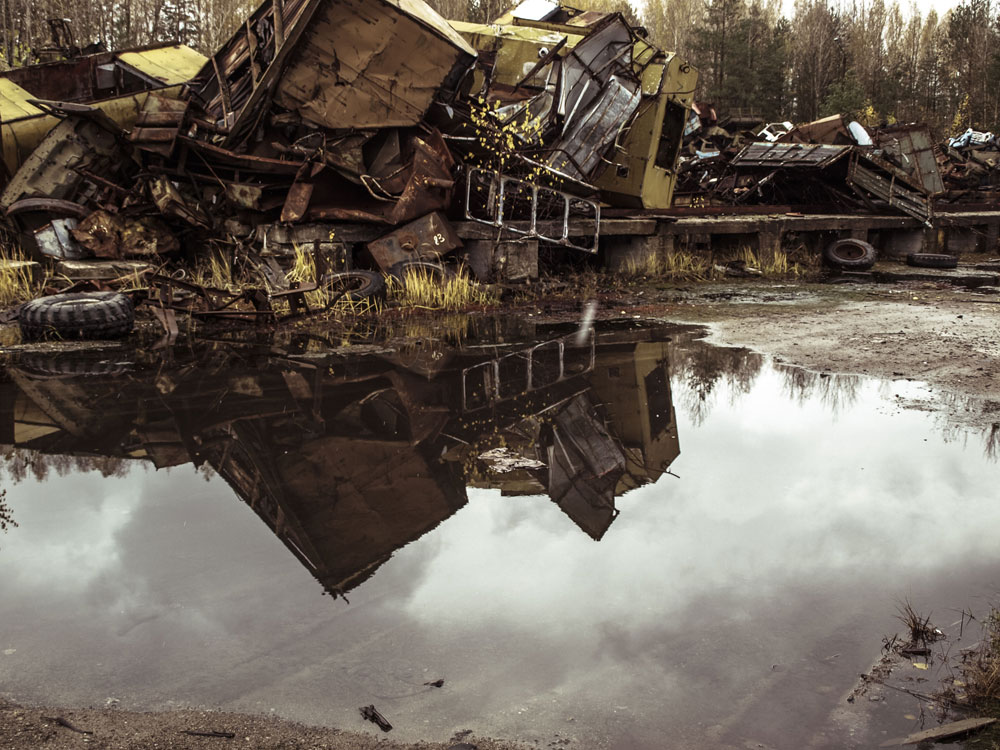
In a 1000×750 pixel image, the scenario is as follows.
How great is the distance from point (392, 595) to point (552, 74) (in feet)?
30.5

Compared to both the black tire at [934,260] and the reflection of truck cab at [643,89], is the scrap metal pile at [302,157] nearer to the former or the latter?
the reflection of truck cab at [643,89]

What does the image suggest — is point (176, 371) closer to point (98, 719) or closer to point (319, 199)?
point (319, 199)

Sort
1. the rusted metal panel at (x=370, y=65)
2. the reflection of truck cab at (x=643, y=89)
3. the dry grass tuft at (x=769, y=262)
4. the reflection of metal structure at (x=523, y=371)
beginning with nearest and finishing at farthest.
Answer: the reflection of metal structure at (x=523, y=371), the rusted metal panel at (x=370, y=65), the reflection of truck cab at (x=643, y=89), the dry grass tuft at (x=769, y=262)

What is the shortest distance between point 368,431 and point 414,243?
5.08 m

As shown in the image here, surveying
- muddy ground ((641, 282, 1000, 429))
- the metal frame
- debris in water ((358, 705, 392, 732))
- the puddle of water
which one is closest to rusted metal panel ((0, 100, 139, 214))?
the metal frame

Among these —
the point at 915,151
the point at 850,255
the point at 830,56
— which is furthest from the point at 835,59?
the point at 850,255

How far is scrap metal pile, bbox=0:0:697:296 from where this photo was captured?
A: 930 cm

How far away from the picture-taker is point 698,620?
3016 mm

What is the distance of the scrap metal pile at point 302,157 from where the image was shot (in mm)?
9297

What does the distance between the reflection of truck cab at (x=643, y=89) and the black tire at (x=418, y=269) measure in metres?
2.94

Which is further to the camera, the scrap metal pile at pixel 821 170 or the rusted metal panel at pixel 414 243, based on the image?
the scrap metal pile at pixel 821 170

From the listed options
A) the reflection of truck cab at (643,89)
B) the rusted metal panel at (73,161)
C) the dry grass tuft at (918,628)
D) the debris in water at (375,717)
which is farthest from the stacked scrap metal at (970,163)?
the debris in water at (375,717)

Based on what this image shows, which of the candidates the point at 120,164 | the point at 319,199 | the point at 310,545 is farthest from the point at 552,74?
the point at 310,545

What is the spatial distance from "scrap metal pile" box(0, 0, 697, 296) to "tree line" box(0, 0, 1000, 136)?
1265 centimetres
